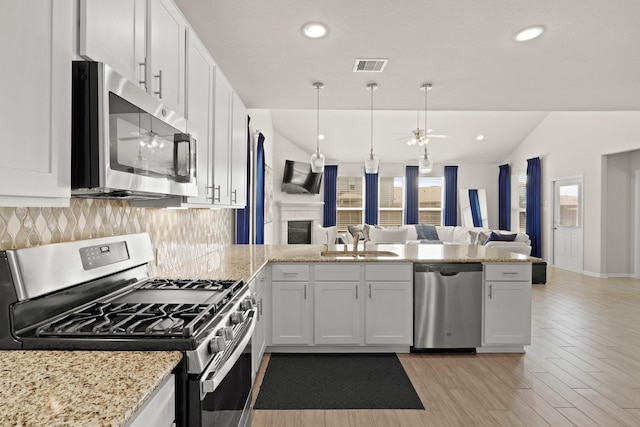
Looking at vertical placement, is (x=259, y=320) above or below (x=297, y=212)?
below

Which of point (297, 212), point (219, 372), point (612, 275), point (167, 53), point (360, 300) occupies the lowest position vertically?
point (612, 275)

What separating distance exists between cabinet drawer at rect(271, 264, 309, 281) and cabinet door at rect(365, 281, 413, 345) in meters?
0.55

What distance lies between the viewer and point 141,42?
153cm

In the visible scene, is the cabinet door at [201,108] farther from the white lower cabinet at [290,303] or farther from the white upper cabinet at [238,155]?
the white lower cabinet at [290,303]

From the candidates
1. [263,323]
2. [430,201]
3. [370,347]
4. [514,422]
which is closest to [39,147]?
[263,323]

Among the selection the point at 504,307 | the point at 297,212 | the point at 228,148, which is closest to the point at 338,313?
the point at 504,307

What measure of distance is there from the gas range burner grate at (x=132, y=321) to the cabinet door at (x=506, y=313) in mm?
2676

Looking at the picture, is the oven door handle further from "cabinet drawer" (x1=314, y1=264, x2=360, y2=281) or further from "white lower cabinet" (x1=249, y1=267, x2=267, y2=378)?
"cabinet drawer" (x1=314, y1=264, x2=360, y2=281)

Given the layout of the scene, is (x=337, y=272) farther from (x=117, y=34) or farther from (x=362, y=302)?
(x=117, y=34)

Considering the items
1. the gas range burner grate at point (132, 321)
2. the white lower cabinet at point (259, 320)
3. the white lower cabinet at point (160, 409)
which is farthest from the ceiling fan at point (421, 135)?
the white lower cabinet at point (160, 409)

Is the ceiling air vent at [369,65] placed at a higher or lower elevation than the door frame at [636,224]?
higher

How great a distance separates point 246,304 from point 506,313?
2.46 meters

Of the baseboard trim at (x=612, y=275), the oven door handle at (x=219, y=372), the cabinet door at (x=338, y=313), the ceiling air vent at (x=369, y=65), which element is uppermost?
the ceiling air vent at (x=369, y=65)

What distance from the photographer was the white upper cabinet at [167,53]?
163 cm
